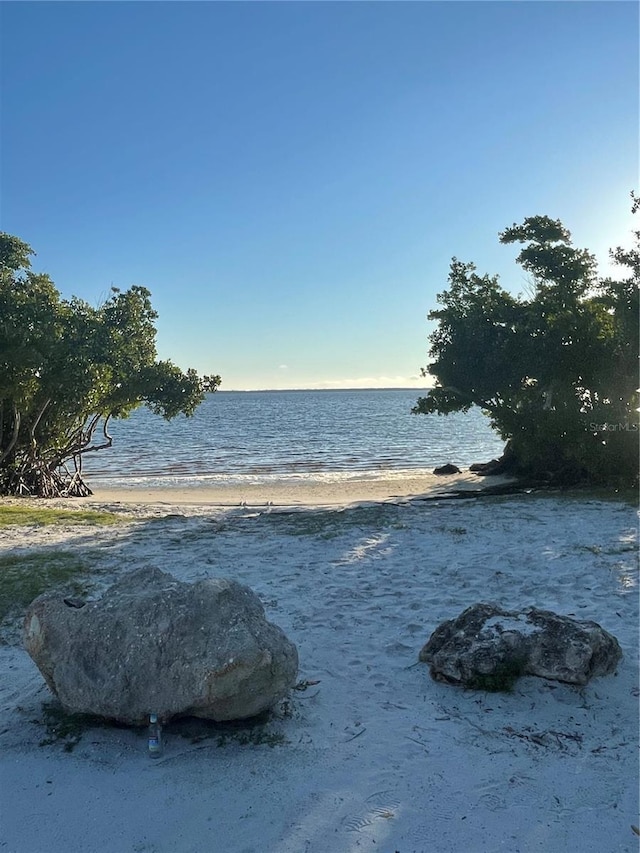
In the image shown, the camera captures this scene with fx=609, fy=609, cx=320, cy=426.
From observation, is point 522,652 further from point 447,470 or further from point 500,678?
point 447,470

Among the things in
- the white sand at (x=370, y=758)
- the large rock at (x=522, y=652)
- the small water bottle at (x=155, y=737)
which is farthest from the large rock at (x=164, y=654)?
the large rock at (x=522, y=652)

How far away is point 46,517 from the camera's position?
39.3ft

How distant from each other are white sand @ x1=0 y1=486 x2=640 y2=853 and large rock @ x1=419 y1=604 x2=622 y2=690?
126 millimetres

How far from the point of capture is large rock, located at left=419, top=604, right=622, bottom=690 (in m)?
5.16

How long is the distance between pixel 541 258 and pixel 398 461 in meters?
17.0

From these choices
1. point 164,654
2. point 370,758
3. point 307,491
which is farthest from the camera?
point 307,491

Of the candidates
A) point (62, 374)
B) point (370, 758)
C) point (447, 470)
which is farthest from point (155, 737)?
point (447, 470)

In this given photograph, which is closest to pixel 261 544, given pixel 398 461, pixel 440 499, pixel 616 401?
pixel 440 499

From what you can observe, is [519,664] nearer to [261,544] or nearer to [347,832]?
[347,832]

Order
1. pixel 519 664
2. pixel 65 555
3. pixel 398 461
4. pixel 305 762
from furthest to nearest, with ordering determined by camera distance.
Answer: pixel 398 461 < pixel 65 555 < pixel 519 664 < pixel 305 762

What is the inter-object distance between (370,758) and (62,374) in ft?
43.3

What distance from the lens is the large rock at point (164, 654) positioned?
4.39 m

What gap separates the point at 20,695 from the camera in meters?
5.05

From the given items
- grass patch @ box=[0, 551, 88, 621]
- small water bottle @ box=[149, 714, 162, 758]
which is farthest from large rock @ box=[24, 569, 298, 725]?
grass patch @ box=[0, 551, 88, 621]
